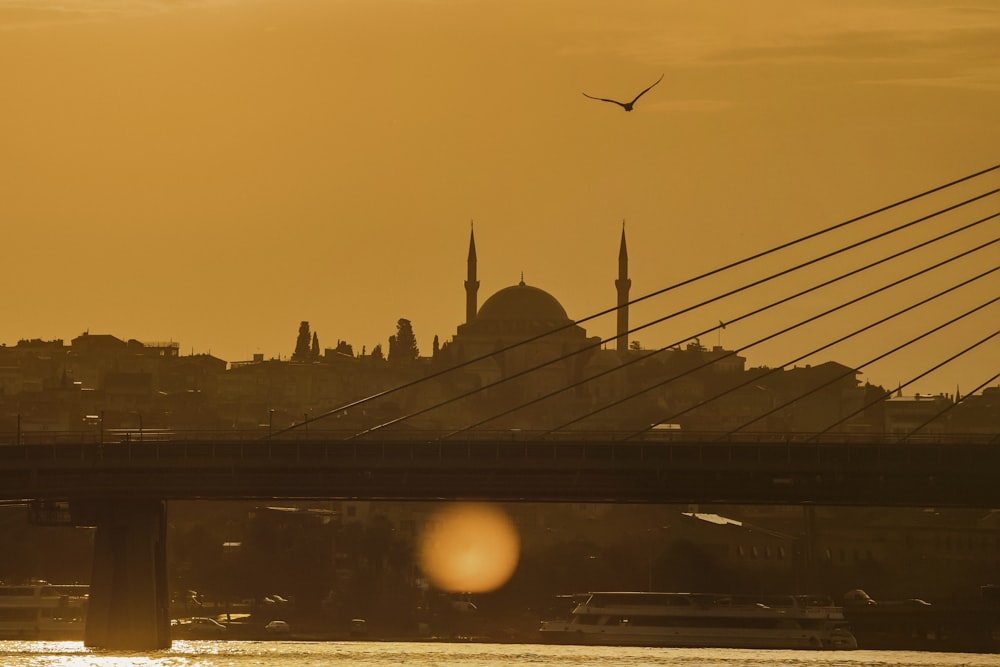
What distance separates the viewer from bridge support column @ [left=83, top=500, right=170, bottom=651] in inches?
3514

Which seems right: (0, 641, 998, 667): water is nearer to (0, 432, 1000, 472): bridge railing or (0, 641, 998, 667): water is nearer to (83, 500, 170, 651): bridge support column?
(83, 500, 170, 651): bridge support column

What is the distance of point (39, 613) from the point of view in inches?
4449

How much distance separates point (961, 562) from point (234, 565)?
35.1 m

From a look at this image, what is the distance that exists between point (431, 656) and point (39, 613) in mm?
22496

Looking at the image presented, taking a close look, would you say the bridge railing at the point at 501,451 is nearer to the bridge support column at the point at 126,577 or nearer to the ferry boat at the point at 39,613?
the bridge support column at the point at 126,577

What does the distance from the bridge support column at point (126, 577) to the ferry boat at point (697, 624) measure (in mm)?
24326

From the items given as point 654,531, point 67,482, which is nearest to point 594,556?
point 654,531

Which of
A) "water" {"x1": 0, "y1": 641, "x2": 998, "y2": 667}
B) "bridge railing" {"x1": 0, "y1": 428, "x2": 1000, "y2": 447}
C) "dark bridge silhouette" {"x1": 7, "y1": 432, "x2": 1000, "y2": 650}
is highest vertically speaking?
"bridge railing" {"x1": 0, "y1": 428, "x2": 1000, "y2": 447}

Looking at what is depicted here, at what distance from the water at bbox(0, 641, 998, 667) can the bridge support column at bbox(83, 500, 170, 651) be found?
67cm

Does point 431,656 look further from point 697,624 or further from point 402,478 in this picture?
point 697,624

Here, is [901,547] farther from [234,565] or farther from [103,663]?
[103,663]

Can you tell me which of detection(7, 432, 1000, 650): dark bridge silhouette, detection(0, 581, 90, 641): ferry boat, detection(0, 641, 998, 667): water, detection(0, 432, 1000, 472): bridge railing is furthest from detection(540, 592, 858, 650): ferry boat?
detection(0, 432, 1000, 472): bridge railing

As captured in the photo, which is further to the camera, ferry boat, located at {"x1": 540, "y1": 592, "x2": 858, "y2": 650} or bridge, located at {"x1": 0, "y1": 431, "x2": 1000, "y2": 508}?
ferry boat, located at {"x1": 540, "y1": 592, "x2": 858, "y2": 650}

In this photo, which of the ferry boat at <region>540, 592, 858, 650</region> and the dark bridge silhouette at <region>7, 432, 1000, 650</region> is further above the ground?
the dark bridge silhouette at <region>7, 432, 1000, 650</region>
